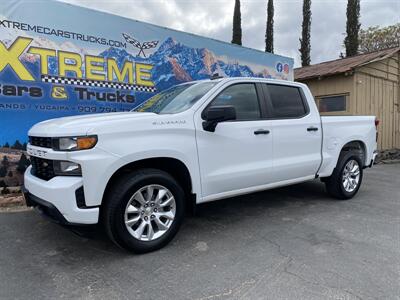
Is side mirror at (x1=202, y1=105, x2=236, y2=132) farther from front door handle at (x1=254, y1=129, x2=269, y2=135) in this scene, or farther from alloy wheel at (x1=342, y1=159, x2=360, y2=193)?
alloy wheel at (x1=342, y1=159, x2=360, y2=193)

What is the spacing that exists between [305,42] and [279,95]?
819 inches

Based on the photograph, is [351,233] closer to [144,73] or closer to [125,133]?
[125,133]

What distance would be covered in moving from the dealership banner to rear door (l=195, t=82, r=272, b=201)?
3538mm

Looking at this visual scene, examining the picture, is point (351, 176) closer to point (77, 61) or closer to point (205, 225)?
point (205, 225)

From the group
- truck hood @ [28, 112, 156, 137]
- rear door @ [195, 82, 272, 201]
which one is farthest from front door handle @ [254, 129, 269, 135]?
truck hood @ [28, 112, 156, 137]

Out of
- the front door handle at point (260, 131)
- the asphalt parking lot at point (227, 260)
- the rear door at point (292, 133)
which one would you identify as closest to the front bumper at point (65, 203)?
the asphalt parking lot at point (227, 260)

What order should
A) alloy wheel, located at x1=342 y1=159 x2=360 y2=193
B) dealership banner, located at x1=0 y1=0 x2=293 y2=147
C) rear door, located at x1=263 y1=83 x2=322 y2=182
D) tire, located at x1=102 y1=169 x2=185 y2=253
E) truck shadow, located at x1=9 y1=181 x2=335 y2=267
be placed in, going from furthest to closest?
dealership banner, located at x1=0 y1=0 x2=293 y2=147
alloy wheel, located at x1=342 y1=159 x2=360 y2=193
rear door, located at x1=263 y1=83 x2=322 y2=182
truck shadow, located at x1=9 y1=181 x2=335 y2=267
tire, located at x1=102 y1=169 x2=185 y2=253

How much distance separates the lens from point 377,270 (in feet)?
10.4

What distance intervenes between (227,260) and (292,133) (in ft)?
7.12

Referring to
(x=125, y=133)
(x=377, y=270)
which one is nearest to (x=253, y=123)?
(x=125, y=133)

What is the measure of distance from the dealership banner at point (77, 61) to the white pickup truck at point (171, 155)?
8.23 ft

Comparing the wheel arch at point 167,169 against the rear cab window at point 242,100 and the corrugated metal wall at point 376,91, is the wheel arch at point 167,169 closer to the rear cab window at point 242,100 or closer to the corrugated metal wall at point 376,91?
the rear cab window at point 242,100

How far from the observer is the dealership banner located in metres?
5.91

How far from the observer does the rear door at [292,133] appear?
464cm
